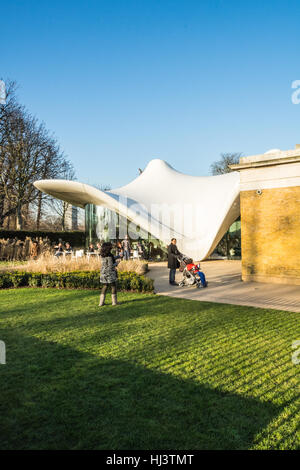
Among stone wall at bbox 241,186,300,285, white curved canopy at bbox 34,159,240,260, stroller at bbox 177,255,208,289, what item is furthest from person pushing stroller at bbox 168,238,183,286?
white curved canopy at bbox 34,159,240,260

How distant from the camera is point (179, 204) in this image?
867 inches

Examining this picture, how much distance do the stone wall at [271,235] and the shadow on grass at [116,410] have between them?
8076mm

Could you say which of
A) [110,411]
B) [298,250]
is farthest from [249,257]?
[110,411]

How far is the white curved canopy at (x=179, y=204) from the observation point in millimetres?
19766

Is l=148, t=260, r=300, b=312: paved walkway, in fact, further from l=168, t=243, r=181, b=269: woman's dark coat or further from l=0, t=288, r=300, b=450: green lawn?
l=0, t=288, r=300, b=450: green lawn

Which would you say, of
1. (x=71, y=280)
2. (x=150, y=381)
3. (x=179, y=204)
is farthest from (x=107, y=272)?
(x=179, y=204)

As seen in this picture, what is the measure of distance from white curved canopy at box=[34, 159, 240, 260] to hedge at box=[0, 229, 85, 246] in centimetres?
491

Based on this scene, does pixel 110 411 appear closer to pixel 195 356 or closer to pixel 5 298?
pixel 195 356

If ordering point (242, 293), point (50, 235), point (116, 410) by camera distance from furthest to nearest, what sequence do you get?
point (50, 235), point (242, 293), point (116, 410)

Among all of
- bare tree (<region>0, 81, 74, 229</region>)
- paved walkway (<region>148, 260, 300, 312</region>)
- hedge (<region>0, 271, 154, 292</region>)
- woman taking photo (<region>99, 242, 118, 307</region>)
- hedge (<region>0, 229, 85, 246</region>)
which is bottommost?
paved walkway (<region>148, 260, 300, 312</region>)

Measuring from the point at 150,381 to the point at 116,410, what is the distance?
0.71m

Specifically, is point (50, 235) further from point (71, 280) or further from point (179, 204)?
point (71, 280)

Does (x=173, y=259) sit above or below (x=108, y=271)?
above

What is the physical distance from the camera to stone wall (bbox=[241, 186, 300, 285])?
36.2 ft
